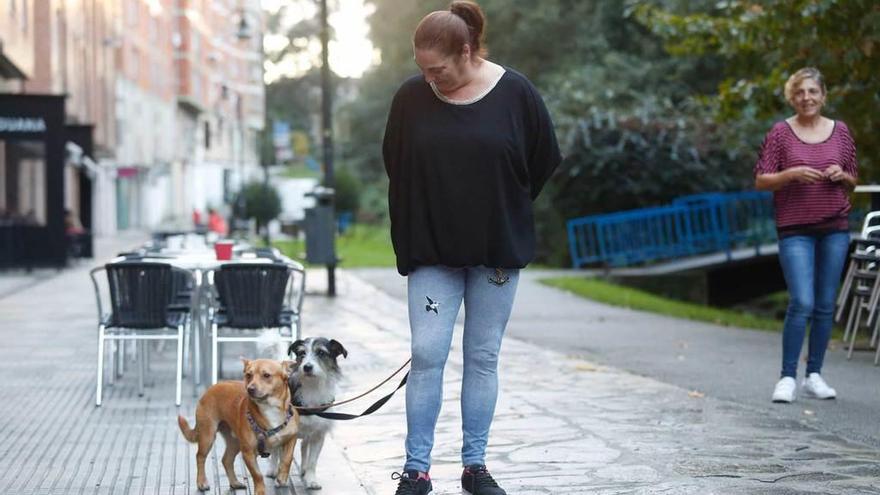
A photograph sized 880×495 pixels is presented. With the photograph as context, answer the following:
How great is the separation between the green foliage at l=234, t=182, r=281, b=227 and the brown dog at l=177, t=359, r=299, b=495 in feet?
138

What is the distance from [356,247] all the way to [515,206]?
35272 mm

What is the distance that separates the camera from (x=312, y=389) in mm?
6312

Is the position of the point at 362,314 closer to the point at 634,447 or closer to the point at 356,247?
the point at 634,447

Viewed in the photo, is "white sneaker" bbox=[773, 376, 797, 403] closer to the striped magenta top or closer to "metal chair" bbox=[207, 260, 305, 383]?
the striped magenta top

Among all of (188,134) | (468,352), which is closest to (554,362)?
(468,352)

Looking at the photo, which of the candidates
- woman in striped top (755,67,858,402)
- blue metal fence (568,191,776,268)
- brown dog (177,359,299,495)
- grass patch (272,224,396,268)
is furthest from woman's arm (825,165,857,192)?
blue metal fence (568,191,776,268)

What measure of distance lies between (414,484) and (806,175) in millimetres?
3954

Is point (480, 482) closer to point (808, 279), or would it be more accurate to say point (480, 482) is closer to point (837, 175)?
point (808, 279)

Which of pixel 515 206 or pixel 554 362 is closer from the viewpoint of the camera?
pixel 515 206

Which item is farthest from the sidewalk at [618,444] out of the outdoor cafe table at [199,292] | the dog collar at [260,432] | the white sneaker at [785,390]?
the outdoor cafe table at [199,292]

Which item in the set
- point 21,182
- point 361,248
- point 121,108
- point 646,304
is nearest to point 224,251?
point 646,304

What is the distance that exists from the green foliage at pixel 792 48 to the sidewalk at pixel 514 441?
4.02 meters

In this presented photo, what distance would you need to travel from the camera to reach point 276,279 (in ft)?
30.9

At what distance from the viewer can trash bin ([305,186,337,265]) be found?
1984 cm
